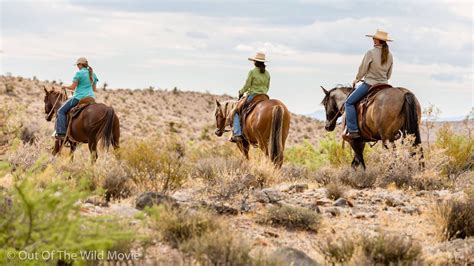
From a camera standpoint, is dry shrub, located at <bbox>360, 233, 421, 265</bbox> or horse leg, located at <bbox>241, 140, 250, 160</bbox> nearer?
dry shrub, located at <bbox>360, 233, 421, 265</bbox>

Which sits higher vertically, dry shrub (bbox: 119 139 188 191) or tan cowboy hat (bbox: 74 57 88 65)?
tan cowboy hat (bbox: 74 57 88 65)

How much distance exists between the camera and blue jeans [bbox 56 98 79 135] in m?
17.4

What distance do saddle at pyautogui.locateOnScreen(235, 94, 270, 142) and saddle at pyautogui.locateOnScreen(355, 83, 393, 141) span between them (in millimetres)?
2226

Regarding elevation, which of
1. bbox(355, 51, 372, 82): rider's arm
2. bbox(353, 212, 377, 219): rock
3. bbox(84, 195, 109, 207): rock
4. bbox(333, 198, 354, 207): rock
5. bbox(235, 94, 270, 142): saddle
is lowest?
bbox(84, 195, 109, 207): rock

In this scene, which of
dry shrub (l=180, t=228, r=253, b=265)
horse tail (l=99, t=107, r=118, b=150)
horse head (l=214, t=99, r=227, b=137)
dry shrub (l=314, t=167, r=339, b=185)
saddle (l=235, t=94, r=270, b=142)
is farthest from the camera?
horse head (l=214, t=99, r=227, b=137)

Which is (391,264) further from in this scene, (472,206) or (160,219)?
(472,206)

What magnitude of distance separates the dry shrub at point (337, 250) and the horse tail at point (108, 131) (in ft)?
28.0

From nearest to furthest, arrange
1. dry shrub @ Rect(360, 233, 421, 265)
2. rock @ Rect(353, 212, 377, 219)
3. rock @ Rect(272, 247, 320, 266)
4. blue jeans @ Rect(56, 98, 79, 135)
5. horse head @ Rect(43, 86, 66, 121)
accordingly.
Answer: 1. rock @ Rect(272, 247, 320, 266)
2. dry shrub @ Rect(360, 233, 421, 265)
3. rock @ Rect(353, 212, 377, 219)
4. blue jeans @ Rect(56, 98, 79, 135)
5. horse head @ Rect(43, 86, 66, 121)

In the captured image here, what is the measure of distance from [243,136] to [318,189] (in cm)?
391

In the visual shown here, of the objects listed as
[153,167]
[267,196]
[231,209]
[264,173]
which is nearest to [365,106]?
[264,173]

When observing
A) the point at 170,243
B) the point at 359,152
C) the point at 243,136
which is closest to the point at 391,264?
the point at 170,243

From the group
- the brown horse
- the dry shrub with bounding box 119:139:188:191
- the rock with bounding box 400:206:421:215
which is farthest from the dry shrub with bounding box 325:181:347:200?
the brown horse

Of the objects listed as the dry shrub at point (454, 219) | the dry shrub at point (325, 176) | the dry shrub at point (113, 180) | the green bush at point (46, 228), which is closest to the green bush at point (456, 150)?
the dry shrub at point (325, 176)

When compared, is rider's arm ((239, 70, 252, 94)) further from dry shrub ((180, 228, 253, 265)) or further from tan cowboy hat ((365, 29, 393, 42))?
dry shrub ((180, 228, 253, 265))
